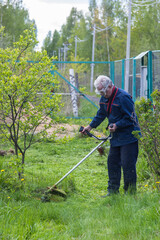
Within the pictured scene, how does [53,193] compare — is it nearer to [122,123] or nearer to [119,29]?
[122,123]

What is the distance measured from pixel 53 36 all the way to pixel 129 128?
91742 millimetres

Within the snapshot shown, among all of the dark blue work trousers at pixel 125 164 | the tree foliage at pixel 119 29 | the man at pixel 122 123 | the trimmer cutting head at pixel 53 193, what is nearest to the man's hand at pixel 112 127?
the man at pixel 122 123

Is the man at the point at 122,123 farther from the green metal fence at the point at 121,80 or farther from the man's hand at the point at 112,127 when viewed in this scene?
the green metal fence at the point at 121,80

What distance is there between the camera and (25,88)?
4594 mm

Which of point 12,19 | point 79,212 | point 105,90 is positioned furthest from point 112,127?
point 12,19

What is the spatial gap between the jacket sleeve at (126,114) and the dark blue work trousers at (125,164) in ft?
0.95

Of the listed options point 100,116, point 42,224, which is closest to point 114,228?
point 42,224

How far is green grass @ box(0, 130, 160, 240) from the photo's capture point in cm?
319

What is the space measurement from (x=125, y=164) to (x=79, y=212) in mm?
932

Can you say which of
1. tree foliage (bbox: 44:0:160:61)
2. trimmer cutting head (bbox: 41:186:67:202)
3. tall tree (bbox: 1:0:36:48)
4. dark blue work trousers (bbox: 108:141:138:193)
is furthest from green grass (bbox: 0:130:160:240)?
tall tree (bbox: 1:0:36:48)

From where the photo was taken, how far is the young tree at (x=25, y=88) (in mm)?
4551

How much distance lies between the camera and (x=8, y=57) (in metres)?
4.76

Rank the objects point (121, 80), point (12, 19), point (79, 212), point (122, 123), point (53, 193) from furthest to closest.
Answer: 1. point (12, 19)
2. point (121, 80)
3. point (53, 193)
4. point (122, 123)
5. point (79, 212)

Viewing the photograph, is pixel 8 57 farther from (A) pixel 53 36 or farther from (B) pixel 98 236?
(A) pixel 53 36
